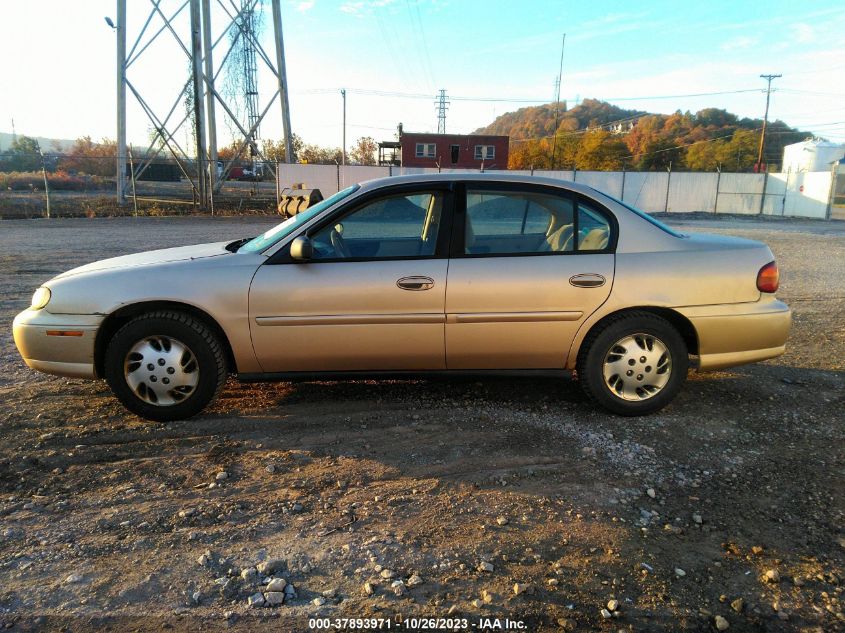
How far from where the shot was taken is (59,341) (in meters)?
3.88

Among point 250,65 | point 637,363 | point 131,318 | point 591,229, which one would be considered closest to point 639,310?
point 637,363

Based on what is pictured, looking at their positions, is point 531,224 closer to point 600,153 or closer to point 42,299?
point 42,299

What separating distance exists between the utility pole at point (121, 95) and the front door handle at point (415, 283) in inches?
966

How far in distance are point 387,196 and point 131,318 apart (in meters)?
1.90

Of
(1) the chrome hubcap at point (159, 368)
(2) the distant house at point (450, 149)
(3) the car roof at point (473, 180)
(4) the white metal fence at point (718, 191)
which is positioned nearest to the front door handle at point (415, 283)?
(3) the car roof at point (473, 180)

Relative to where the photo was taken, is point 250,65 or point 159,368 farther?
point 250,65

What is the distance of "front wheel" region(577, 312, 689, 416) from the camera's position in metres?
3.96

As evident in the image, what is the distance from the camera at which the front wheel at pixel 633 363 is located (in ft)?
13.0

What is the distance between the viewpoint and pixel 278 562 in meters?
2.53

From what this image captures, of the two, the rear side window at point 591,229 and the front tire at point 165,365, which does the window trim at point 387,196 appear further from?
the rear side window at point 591,229

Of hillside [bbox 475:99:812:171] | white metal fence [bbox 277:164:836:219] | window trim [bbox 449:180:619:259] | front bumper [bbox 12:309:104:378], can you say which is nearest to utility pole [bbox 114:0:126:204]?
white metal fence [bbox 277:164:836:219]

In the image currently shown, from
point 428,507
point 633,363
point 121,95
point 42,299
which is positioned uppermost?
point 121,95

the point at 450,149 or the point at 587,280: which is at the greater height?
the point at 450,149

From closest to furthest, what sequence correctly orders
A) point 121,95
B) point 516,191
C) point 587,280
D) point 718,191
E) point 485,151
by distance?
point 587,280 → point 516,191 → point 121,95 → point 718,191 → point 485,151
